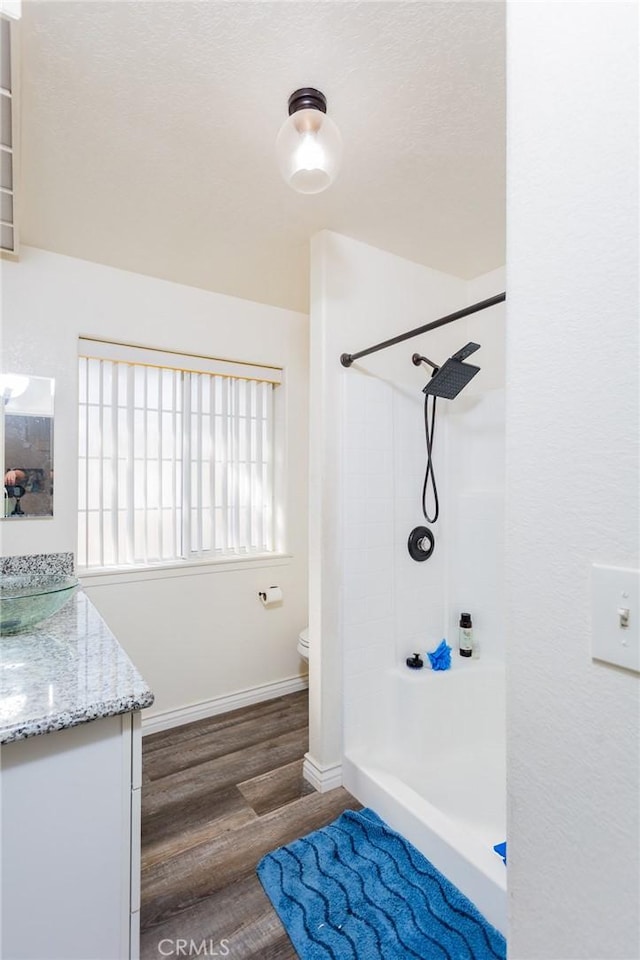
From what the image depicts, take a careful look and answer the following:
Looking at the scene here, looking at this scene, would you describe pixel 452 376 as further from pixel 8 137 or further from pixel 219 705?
pixel 219 705

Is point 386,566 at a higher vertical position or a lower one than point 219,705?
higher

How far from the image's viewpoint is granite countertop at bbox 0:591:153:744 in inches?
35.8

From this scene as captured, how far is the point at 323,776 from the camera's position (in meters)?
2.06

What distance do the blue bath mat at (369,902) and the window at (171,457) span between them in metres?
1.62

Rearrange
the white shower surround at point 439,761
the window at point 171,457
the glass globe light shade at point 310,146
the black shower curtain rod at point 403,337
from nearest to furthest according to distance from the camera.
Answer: the glass globe light shade at point 310,146 → the white shower surround at point 439,761 → the black shower curtain rod at point 403,337 → the window at point 171,457

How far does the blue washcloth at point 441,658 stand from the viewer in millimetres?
2264

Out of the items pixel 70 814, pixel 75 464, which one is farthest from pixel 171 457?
pixel 70 814

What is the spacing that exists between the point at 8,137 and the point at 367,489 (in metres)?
1.79

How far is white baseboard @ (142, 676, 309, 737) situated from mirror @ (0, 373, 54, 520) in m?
1.26

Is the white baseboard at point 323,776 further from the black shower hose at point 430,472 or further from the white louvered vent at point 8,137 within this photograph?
the white louvered vent at point 8,137

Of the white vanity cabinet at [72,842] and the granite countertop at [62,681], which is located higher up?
→ the granite countertop at [62,681]

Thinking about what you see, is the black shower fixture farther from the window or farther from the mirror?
the mirror

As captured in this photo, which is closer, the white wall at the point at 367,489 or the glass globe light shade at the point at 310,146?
the glass globe light shade at the point at 310,146

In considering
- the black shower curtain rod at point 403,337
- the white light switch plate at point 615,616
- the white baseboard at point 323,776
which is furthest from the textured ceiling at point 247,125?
the white baseboard at point 323,776
